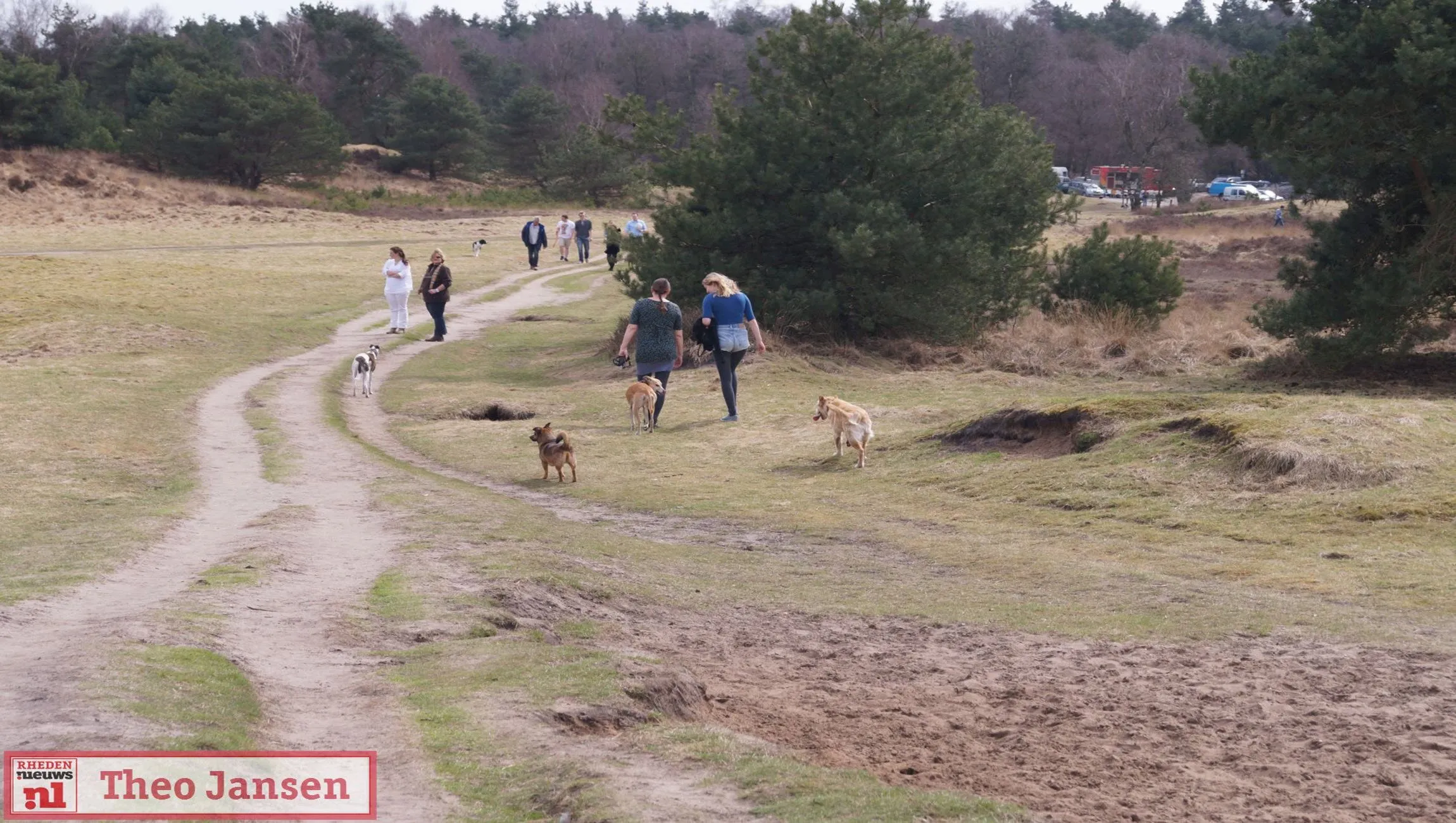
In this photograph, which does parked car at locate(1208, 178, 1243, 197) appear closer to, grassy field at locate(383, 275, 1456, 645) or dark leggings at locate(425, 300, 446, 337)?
dark leggings at locate(425, 300, 446, 337)

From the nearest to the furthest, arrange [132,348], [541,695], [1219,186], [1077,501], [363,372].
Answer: [541,695]
[1077,501]
[363,372]
[132,348]
[1219,186]

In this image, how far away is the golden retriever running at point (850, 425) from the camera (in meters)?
16.3

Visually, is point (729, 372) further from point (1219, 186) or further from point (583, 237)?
point (1219, 186)

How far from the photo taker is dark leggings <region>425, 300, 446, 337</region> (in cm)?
2838

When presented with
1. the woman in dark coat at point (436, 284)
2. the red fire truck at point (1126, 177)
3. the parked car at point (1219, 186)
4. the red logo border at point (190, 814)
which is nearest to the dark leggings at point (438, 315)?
the woman in dark coat at point (436, 284)

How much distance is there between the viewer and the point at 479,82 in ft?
405

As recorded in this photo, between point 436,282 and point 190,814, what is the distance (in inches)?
919

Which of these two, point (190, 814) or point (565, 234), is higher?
point (565, 234)

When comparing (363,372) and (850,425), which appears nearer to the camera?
(850,425)

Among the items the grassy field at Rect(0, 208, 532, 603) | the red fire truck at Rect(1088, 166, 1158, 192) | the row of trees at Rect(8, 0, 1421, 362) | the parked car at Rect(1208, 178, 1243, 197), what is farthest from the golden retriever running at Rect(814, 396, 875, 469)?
the parked car at Rect(1208, 178, 1243, 197)

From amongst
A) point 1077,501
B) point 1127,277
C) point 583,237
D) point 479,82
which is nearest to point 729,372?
point 1077,501

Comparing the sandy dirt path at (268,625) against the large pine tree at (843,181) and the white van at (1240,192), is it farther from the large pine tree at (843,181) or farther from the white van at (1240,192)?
the white van at (1240,192)

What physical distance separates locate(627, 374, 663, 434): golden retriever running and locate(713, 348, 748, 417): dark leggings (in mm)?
842

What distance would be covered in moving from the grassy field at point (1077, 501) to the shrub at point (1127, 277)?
30.6 ft
